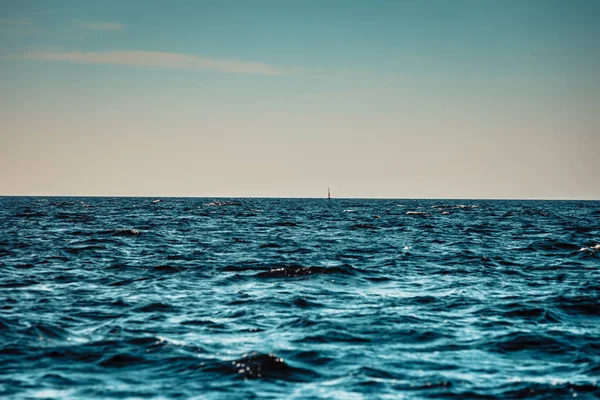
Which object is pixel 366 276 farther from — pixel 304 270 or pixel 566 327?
pixel 566 327

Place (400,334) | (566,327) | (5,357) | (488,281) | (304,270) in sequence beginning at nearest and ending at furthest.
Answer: (5,357), (400,334), (566,327), (488,281), (304,270)

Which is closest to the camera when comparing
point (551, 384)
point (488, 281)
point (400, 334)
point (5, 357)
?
point (551, 384)

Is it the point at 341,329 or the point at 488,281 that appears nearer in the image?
the point at 341,329

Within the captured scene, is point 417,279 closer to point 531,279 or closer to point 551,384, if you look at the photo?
point 531,279

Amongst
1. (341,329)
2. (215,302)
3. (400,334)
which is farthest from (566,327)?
(215,302)

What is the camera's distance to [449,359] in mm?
9820

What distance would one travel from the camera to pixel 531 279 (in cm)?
1875

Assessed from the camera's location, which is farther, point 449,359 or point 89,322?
point 89,322

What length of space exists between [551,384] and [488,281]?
9907mm

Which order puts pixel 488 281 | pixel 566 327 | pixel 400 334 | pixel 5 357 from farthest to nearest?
pixel 488 281 → pixel 566 327 → pixel 400 334 → pixel 5 357

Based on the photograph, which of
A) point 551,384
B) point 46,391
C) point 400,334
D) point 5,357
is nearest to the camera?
point 46,391

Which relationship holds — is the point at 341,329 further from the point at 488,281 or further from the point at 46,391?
the point at 488,281

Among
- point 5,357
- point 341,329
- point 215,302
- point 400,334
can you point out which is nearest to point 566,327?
point 400,334

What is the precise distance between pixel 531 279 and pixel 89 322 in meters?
14.0
